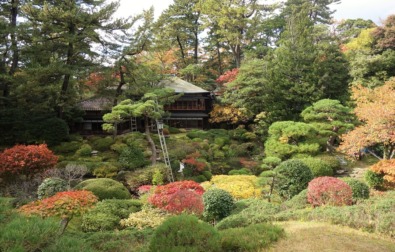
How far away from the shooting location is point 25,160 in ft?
42.1

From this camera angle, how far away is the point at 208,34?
32.6 metres

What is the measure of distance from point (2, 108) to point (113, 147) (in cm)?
745

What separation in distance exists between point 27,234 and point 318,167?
51.4 ft

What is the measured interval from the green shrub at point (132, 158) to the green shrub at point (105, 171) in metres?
1.01

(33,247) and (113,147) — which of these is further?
(113,147)

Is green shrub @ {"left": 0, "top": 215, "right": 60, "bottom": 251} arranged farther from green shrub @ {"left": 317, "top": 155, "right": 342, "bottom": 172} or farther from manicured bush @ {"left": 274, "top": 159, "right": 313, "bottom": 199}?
green shrub @ {"left": 317, "top": 155, "right": 342, "bottom": 172}

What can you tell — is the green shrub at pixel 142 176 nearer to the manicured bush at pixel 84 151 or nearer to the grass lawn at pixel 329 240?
the manicured bush at pixel 84 151

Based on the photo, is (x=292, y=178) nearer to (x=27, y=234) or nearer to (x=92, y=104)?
(x=27, y=234)

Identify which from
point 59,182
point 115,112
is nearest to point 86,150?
point 115,112

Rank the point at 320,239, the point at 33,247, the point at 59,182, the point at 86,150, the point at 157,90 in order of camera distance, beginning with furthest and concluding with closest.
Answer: the point at 157,90, the point at 86,150, the point at 59,182, the point at 320,239, the point at 33,247

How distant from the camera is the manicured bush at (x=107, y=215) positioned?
945 cm

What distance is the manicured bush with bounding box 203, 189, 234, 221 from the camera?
32.0 ft

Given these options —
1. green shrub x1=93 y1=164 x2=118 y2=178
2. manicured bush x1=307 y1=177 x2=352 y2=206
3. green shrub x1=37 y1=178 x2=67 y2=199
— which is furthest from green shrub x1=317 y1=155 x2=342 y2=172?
green shrub x1=37 y1=178 x2=67 y2=199

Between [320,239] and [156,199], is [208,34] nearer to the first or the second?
[156,199]
